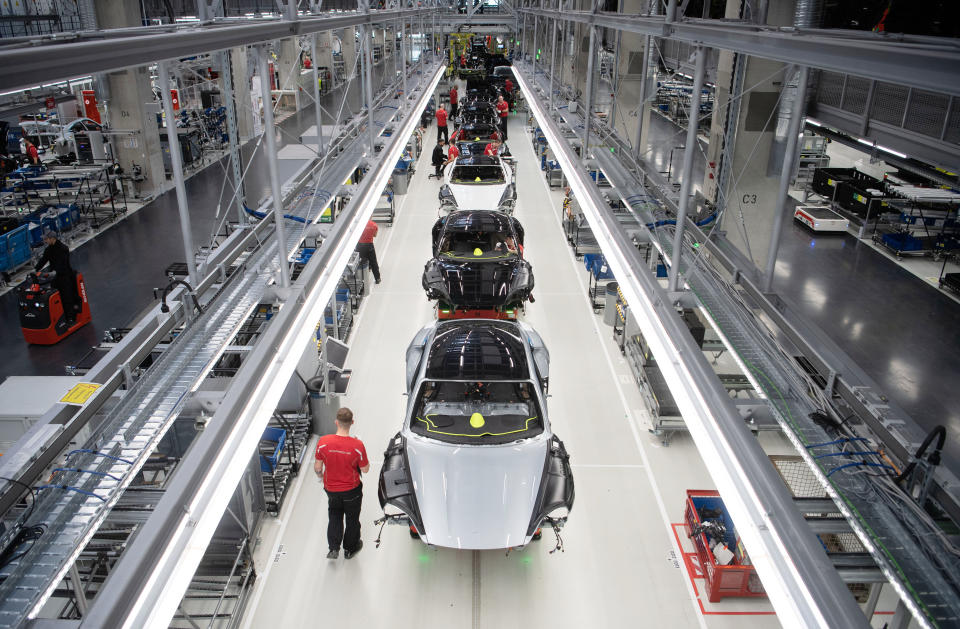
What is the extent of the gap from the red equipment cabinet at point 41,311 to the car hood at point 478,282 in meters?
5.05

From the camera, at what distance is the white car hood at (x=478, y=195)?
10859 millimetres

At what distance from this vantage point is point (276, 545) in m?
5.30

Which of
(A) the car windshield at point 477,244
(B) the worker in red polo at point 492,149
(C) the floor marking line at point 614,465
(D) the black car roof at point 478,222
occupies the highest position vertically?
(B) the worker in red polo at point 492,149

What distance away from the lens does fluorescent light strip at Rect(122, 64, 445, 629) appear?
1.92 metres

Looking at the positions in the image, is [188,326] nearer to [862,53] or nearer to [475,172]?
[862,53]

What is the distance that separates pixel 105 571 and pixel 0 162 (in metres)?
12.5

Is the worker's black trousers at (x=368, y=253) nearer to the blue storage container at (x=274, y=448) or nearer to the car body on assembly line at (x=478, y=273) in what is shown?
the car body on assembly line at (x=478, y=273)

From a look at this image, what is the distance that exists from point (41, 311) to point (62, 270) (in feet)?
1.97

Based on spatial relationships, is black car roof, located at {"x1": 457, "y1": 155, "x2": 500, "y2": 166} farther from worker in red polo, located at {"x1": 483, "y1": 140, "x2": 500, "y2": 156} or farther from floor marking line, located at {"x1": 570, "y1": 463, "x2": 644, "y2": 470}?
floor marking line, located at {"x1": 570, "y1": 463, "x2": 644, "y2": 470}

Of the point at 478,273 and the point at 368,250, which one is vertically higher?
the point at 478,273

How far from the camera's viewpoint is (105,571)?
4.05 metres

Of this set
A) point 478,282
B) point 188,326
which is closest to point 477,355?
point 478,282

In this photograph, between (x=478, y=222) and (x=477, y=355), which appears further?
(x=478, y=222)

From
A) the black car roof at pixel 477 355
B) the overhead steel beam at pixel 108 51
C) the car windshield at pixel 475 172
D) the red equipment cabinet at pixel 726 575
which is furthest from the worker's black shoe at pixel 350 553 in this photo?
the car windshield at pixel 475 172
